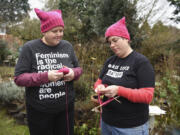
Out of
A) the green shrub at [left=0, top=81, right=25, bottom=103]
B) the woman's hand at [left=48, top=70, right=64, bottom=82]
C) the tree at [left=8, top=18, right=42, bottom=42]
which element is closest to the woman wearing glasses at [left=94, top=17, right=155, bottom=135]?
the woman's hand at [left=48, top=70, right=64, bottom=82]

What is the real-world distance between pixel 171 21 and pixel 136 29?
6.24ft

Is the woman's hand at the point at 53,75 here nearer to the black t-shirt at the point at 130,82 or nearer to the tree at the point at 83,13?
the black t-shirt at the point at 130,82

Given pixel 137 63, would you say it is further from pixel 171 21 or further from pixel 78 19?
pixel 78 19

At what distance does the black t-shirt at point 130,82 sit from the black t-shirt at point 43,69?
1.73ft

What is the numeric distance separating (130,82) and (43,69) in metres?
0.85

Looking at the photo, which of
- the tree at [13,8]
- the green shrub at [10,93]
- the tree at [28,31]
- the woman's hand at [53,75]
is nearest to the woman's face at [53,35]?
the woman's hand at [53,75]

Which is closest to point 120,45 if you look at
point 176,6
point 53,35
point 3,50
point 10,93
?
point 53,35

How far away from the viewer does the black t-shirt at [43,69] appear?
149cm

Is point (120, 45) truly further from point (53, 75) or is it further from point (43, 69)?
point (43, 69)

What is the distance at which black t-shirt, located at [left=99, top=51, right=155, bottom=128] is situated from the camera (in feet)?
4.04

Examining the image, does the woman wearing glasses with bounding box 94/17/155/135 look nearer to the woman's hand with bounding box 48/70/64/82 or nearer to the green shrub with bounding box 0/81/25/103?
the woman's hand with bounding box 48/70/64/82

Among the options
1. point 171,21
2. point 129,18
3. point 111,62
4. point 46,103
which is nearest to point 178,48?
point 171,21

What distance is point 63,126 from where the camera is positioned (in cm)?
173

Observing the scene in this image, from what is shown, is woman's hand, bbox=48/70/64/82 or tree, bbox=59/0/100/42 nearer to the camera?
woman's hand, bbox=48/70/64/82
